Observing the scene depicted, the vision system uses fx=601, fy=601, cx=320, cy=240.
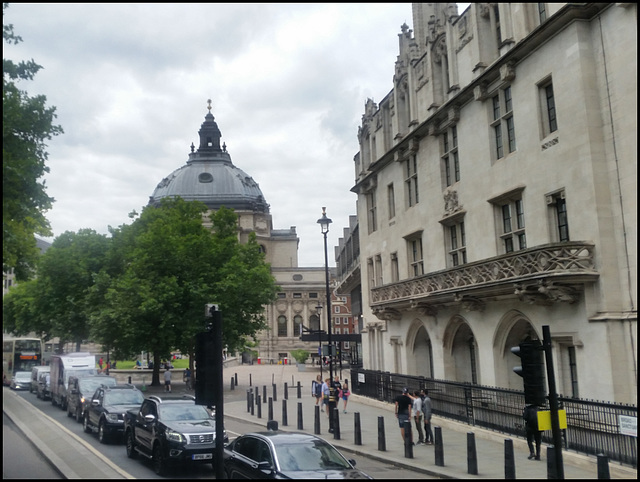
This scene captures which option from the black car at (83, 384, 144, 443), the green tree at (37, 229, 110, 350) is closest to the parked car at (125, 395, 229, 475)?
the black car at (83, 384, 144, 443)

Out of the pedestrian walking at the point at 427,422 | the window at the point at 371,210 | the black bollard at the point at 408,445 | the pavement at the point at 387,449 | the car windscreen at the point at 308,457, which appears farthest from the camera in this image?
the window at the point at 371,210

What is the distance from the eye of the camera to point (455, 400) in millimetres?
23094

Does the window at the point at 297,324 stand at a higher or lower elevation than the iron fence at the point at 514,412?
higher

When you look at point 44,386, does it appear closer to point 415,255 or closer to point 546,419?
point 415,255

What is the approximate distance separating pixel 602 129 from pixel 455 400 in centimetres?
1125

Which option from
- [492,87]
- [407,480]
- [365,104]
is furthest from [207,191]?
[407,480]

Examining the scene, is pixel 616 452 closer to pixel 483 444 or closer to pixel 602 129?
pixel 483 444

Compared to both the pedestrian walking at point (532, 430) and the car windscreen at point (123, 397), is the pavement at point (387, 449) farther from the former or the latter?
the car windscreen at point (123, 397)

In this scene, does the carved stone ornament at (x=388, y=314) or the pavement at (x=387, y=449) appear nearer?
the pavement at (x=387, y=449)

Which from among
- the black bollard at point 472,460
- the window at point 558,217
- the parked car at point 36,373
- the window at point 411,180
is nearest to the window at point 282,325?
the parked car at point 36,373

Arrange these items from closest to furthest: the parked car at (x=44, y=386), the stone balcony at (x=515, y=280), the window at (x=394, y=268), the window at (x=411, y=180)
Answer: the stone balcony at (x=515, y=280) → the window at (x=411, y=180) → the window at (x=394, y=268) → the parked car at (x=44, y=386)

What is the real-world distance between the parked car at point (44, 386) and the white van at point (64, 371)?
82.6 inches

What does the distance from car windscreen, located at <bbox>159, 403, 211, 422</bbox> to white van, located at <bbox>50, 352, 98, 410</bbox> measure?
16.3 meters

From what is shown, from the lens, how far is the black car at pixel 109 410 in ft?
64.7
